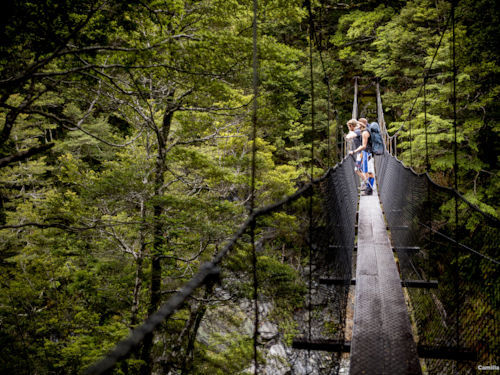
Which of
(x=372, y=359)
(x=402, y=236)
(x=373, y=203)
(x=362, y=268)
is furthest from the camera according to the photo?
(x=373, y=203)

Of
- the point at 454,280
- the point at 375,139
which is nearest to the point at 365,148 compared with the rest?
the point at 375,139

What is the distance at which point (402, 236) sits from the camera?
2521 millimetres

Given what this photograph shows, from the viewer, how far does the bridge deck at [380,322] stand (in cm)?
112

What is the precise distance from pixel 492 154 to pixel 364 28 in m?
5.93

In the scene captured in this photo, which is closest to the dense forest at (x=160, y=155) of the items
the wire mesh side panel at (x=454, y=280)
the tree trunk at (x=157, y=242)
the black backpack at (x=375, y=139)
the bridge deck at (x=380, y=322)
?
the tree trunk at (x=157, y=242)

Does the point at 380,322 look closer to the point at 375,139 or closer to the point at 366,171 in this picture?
the point at 375,139

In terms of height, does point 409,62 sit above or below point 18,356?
above

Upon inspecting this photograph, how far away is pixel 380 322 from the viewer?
4.47 feet

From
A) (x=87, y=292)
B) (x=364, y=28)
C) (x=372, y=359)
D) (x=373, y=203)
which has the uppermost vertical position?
(x=364, y=28)

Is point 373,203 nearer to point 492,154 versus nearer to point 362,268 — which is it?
point 362,268

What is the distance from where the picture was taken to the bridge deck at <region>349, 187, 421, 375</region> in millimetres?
1125

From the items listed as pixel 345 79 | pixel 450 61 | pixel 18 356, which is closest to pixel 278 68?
pixel 450 61

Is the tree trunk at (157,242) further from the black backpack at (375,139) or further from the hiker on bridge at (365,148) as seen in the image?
the black backpack at (375,139)

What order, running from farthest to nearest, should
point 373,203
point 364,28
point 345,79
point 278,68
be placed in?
point 345,79, point 364,28, point 373,203, point 278,68
